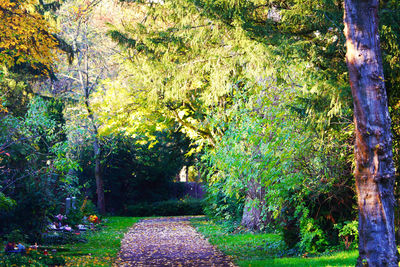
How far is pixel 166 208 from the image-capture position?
27312mm

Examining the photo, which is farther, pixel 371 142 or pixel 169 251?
pixel 169 251

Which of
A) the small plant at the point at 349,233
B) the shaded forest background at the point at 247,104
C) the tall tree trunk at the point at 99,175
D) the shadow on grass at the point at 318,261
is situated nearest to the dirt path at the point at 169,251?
the shadow on grass at the point at 318,261

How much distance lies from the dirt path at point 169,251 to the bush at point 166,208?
459 inches

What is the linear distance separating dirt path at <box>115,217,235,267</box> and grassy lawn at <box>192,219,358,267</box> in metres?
0.32

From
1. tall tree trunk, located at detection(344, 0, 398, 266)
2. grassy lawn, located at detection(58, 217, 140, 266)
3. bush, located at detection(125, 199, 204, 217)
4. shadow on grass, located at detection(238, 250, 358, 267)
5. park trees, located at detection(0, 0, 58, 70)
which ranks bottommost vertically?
grassy lawn, located at detection(58, 217, 140, 266)

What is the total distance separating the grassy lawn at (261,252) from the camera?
25.7 feet

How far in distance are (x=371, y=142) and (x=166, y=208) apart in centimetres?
2247

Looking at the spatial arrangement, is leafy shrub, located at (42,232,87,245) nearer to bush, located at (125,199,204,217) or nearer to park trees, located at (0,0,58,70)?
park trees, located at (0,0,58,70)

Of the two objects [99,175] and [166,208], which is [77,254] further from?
[166,208]

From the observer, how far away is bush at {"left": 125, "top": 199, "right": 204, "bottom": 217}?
27.2m

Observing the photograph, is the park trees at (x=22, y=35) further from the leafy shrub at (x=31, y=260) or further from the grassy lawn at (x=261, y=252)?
the grassy lawn at (x=261, y=252)

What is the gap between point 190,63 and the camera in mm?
12289

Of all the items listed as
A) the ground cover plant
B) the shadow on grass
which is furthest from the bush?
the shadow on grass

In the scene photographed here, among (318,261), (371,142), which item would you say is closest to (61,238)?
(318,261)
